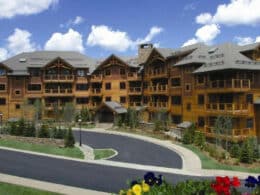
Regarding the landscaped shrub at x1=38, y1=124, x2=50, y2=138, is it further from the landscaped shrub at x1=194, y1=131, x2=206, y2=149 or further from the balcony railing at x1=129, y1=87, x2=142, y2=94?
the balcony railing at x1=129, y1=87, x2=142, y2=94

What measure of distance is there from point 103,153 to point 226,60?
18406mm

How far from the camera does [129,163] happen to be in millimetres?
33625

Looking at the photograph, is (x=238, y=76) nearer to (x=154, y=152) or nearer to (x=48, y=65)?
(x=154, y=152)

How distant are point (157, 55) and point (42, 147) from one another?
25.9m

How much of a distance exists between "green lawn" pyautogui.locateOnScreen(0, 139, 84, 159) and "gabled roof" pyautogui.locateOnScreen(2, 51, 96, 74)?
25.8 meters

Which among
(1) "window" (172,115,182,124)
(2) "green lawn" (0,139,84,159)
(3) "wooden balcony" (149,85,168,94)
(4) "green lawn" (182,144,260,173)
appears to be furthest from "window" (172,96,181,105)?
(2) "green lawn" (0,139,84,159)

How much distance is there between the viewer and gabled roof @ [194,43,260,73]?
42.3m

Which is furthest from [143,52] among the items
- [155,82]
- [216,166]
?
[216,166]

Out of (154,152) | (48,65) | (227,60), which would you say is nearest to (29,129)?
(154,152)

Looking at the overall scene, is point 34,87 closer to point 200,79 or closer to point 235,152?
point 200,79

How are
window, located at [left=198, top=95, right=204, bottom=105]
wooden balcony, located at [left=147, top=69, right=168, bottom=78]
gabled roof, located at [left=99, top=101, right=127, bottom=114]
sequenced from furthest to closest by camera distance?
1. gabled roof, located at [left=99, top=101, right=127, bottom=114]
2. wooden balcony, located at [left=147, top=69, right=168, bottom=78]
3. window, located at [left=198, top=95, right=204, bottom=105]

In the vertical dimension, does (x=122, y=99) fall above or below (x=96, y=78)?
below

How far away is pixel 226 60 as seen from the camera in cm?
4309

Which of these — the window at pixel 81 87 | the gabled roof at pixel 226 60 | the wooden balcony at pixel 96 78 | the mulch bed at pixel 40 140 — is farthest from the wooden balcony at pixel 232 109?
the window at pixel 81 87
